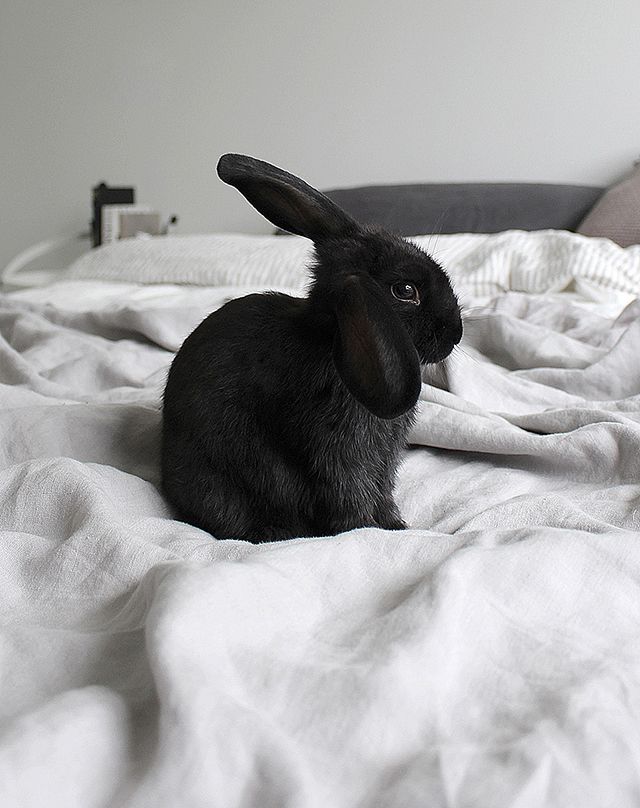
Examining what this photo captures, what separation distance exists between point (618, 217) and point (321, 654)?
7.18ft

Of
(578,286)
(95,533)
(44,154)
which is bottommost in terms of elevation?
(44,154)

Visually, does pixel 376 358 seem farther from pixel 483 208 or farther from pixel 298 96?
pixel 298 96

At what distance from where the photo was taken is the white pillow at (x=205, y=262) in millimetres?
2250

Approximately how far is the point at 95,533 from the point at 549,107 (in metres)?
2.75

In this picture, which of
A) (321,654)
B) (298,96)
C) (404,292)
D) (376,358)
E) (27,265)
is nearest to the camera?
(321,654)

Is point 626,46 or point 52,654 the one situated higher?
point 626,46

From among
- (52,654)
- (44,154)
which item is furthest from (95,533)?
(44,154)

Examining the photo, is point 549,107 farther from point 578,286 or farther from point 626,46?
point 578,286

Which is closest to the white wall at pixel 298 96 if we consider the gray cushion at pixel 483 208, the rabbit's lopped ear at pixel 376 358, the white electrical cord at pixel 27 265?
the white electrical cord at pixel 27 265

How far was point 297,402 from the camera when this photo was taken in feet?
2.65

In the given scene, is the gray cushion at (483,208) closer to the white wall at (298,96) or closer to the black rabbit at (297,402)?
the white wall at (298,96)

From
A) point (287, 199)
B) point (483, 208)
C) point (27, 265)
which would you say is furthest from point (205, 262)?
point (27, 265)

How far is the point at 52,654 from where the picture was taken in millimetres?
553

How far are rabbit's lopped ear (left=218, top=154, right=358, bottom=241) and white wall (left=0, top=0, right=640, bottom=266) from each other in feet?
7.98
